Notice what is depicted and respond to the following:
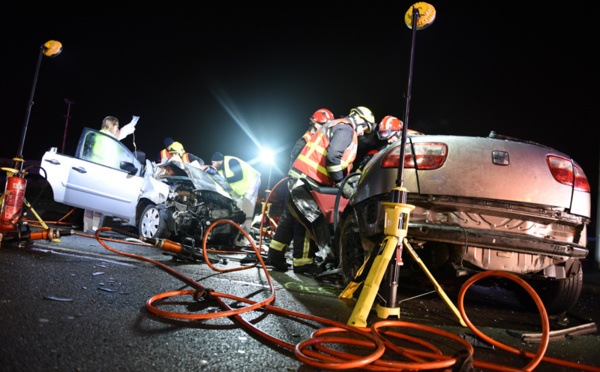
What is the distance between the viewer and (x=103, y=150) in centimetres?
615

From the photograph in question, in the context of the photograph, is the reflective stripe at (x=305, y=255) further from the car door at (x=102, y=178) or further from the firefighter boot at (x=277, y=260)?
the car door at (x=102, y=178)

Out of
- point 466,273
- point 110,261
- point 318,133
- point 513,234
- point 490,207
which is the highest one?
point 318,133

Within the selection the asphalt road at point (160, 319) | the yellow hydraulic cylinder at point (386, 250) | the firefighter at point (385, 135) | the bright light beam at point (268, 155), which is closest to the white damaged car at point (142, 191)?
the asphalt road at point (160, 319)

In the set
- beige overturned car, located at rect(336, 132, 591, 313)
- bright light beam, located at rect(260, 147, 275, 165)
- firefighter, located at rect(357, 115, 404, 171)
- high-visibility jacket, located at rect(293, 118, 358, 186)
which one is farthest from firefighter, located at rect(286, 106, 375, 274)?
bright light beam, located at rect(260, 147, 275, 165)

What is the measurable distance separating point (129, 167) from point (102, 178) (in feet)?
1.53

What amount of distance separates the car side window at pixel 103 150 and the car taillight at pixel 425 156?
533 cm

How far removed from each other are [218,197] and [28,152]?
2814 cm

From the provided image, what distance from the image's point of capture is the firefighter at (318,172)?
4203 mm

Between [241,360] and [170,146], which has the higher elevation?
[170,146]

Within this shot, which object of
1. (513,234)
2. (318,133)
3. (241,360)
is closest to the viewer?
(241,360)

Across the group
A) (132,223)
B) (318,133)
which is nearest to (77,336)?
(318,133)

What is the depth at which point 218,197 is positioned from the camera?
5969 millimetres

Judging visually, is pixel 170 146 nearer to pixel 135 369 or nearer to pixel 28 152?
pixel 135 369

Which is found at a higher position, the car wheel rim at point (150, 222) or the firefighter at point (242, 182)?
the firefighter at point (242, 182)
